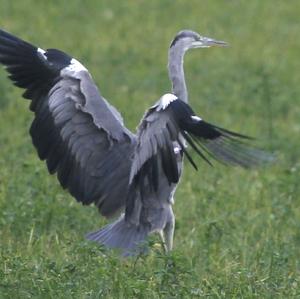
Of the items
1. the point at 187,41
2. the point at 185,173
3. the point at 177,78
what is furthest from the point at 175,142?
the point at 185,173

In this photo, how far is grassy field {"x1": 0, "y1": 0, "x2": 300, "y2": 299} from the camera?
6.69 metres

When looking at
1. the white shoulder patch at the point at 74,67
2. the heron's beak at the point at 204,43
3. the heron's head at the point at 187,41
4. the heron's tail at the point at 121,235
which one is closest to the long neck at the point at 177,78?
the heron's head at the point at 187,41

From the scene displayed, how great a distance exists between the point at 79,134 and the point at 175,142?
74 centimetres

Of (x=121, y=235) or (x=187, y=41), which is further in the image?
(x=187, y=41)

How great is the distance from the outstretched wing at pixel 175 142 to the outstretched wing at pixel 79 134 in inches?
15.2

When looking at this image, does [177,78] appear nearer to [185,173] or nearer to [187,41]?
[187,41]

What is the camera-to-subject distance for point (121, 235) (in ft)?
25.3

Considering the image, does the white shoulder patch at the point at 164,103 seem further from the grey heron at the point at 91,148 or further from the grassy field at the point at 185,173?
the grassy field at the point at 185,173

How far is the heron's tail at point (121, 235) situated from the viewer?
24.9 feet

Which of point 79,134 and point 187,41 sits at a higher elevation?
point 187,41

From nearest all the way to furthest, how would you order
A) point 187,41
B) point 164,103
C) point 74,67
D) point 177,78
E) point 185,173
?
point 164,103 → point 74,67 → point 177,78 → point 187,41 → point 185,173

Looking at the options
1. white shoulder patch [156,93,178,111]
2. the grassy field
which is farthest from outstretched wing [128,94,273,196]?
the grassy field

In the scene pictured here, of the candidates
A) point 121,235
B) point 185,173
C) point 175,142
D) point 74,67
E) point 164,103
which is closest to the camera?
point 164,103

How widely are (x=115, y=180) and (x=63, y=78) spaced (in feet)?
2.37
